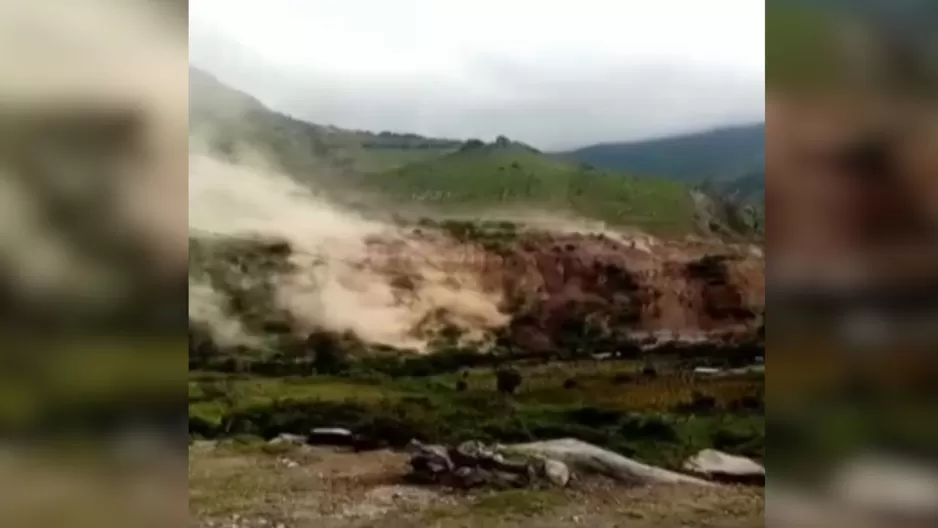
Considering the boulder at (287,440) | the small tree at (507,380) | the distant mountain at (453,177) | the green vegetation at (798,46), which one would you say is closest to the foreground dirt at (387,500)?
the boulder at (287,440)

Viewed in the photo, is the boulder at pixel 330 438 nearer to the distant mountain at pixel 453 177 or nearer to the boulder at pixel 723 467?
the distant mountain at pixel 453 177

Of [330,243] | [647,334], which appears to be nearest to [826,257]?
[647,334]

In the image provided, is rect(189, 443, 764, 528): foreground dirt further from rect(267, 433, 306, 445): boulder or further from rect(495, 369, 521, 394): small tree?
rect(495, 369, 521, 394): small tree

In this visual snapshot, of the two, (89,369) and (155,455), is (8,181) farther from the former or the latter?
(155,455)

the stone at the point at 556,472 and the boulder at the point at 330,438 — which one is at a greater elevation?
the boulder at the point at 330,438

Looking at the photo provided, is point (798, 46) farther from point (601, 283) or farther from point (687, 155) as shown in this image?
point (601, 283)

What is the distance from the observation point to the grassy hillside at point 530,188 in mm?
1237

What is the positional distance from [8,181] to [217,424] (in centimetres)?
45

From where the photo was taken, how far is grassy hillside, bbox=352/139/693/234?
1.24m

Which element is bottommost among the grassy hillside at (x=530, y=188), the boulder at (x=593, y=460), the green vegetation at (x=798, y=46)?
the boulder at (x=593, y=460)

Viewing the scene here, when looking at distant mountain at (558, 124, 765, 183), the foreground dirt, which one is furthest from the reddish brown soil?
the foreground dirt

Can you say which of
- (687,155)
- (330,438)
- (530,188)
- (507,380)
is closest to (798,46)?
(687,155)

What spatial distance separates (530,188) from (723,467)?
20.7 inches

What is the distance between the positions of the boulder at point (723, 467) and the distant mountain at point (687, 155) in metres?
0.43
